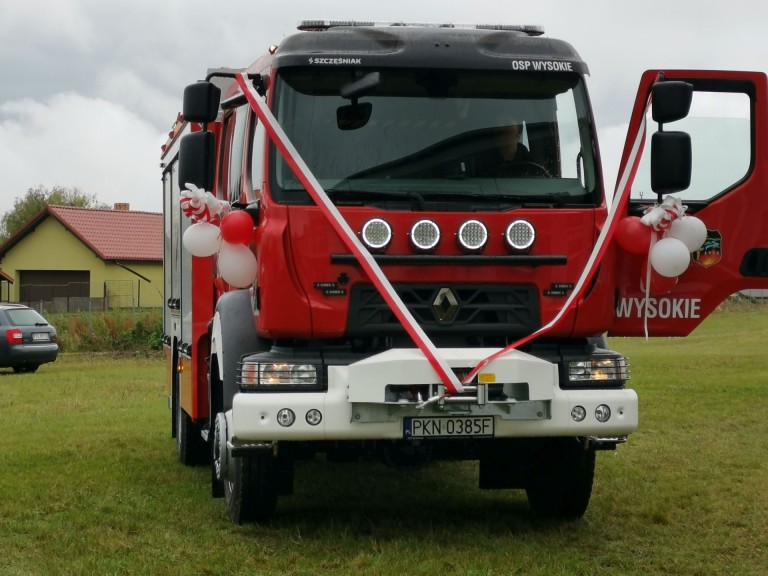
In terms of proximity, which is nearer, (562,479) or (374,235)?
(374,235)

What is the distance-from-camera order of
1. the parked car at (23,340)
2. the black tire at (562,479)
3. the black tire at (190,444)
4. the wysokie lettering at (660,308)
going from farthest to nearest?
the parked car at (23,340)
the black tire at (190,444)
the black tire at (562,479)
the wysokie lettering at (660,308)

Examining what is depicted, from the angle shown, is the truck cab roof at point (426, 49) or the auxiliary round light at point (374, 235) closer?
the auxiliary round light at point (374, 235)

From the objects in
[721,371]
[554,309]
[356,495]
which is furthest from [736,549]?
[721,371]

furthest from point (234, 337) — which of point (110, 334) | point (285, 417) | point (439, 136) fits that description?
point (110, 334)

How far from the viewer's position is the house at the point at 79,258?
59.8 meters

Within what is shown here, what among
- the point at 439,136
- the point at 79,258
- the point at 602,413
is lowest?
the point at 602,413

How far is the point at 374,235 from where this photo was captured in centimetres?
670

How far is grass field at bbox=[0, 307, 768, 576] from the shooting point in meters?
6.73

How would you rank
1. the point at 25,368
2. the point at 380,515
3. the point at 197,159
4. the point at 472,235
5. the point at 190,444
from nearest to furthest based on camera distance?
the point at 472,235 < the point at 197,159 < the point at 380,515 < the point at 190,444 < the point at 25,368

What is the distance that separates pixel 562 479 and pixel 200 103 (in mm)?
3222

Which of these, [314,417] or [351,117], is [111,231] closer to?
[351,117]

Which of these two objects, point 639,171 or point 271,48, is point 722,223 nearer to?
point 639,171

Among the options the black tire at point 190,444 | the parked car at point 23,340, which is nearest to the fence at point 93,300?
the parked car at point 23,340

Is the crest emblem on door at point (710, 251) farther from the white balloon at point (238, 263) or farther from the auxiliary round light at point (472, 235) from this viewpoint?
the white balloon at point (238, 263)
